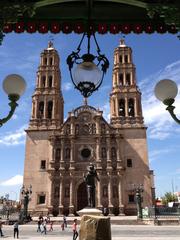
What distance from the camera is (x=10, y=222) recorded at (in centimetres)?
2998

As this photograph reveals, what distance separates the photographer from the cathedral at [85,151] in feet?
120

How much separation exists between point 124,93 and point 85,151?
10.0m

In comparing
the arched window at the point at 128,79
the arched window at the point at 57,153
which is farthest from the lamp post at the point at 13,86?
the arched window at the point at 128,79

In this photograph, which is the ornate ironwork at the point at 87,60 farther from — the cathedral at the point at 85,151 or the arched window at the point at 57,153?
the arched window at the point at 57,153

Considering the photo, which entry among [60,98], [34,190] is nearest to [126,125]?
[60,98]

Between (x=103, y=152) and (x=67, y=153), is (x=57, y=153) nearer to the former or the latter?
(x=67, y=153)

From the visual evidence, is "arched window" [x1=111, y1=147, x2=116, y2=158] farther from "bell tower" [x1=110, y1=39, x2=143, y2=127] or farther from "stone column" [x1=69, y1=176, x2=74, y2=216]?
"stone column" [x1=69, y1=176, x2=74, y2=216]

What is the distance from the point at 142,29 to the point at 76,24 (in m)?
1.00

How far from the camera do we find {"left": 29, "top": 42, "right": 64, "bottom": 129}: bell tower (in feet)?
135

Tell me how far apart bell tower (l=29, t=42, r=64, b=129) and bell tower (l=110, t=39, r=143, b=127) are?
8060 millimetres

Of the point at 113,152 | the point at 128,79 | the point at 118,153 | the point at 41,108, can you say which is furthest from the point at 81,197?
the point at 128,79

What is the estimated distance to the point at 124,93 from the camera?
137 feet

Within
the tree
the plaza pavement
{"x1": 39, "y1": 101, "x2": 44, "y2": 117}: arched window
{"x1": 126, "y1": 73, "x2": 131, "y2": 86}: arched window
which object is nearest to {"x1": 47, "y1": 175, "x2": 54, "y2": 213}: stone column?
{"x1": 39, "y1": 101, "x2": 44, "y2": 117}: arched window

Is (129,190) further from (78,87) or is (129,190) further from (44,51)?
(78,87)
